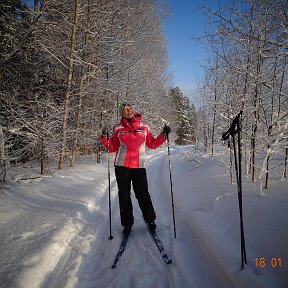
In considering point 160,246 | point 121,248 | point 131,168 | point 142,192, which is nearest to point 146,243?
point 160,246

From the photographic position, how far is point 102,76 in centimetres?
1294

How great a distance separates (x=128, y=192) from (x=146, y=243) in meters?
0.91

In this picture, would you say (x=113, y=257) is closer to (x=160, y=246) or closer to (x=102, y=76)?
(x=160, y=246)

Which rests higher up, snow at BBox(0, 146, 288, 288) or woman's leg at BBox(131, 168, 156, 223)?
woman's leg at BBox(131, 168, 156, 223)

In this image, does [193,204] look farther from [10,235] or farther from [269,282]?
[10,235]

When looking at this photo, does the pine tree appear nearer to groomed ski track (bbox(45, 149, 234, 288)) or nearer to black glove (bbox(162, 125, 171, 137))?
black glove (bbox(162, 125, 171, 137))

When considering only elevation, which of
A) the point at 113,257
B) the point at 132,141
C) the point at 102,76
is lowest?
the point at 113,257

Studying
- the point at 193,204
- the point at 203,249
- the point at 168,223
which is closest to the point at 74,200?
the point at 168,223

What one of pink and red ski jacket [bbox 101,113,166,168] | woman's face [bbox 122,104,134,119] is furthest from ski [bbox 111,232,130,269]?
woman's face [bbox 122,104,134,119]

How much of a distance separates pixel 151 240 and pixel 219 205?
161cm

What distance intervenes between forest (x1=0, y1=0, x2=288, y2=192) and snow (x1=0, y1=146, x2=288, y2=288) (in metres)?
1.21

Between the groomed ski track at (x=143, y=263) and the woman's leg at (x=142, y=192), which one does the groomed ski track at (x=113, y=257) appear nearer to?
the groomed ski track at (x=143, y=263)
